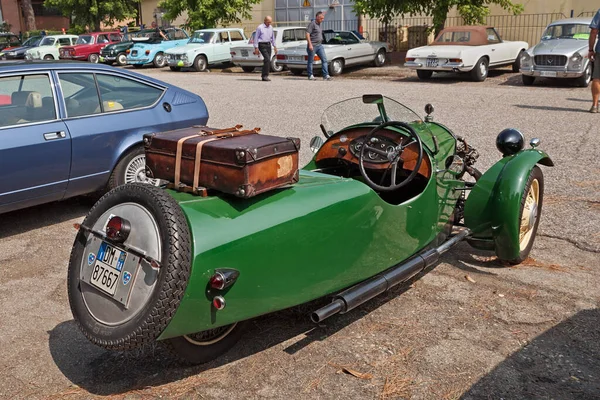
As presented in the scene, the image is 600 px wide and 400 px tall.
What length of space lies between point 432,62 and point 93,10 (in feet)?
90.2

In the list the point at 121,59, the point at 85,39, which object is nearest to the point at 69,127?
the point at 121,59

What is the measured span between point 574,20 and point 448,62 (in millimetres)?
3188

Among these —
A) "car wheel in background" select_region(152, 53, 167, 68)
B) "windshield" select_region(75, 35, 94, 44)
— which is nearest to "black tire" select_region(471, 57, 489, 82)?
"car wheel in background" select_region(152, 53, 167, 68)

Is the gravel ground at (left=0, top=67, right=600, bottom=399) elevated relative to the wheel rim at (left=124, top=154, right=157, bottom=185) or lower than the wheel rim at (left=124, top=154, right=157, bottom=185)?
lower

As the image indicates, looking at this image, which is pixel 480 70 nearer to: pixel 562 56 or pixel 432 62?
pixel 432 62

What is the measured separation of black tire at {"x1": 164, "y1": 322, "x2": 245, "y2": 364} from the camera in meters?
3.12

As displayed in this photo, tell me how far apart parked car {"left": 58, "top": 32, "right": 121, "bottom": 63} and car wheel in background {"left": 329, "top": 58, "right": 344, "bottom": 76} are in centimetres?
1235

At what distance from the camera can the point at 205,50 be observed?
22.2 m

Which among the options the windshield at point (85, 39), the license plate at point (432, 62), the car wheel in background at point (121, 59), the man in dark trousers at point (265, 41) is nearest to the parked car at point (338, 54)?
the man in dark trousers at point (265, 41)

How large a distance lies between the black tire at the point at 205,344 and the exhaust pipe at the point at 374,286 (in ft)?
1.63

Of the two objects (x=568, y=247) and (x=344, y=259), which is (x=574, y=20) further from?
(x=344, y=259)

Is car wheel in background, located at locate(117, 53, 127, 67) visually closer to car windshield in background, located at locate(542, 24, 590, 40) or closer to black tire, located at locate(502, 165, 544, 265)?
car windshield in background, located at locate(542, 24, 590, 40)

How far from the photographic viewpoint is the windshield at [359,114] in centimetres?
455

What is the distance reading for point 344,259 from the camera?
3.42 meters
